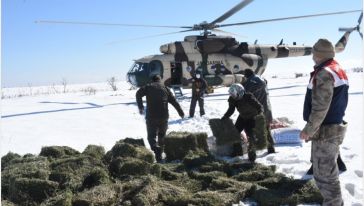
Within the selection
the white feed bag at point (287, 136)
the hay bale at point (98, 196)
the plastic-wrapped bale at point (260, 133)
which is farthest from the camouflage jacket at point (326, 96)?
the white feed bag at point (287, 136)

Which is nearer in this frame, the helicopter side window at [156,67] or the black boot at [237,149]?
the black boot at [237,149]

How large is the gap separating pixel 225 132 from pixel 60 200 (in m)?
3.96

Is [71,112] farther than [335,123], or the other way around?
[71,112]

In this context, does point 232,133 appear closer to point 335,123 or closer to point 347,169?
point 347,169

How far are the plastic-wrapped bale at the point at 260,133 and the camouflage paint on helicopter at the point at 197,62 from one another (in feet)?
38.2

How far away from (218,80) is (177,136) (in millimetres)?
13139

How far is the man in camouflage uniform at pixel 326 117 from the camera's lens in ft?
14.4

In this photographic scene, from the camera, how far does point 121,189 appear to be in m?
5.13

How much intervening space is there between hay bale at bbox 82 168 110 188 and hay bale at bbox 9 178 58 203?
0.48 m

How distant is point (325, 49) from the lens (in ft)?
15.1

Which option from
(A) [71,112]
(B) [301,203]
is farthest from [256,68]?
(B) [301,203]

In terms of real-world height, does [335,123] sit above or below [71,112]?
above

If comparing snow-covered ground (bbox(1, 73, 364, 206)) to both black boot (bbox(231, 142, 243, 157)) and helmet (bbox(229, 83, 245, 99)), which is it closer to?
black boot (bbox(231, 142, 243, 157))

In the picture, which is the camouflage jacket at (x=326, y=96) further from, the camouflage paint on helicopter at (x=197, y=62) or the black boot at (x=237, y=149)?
the camouflage paint on helicopter at (x=197, y=62)
